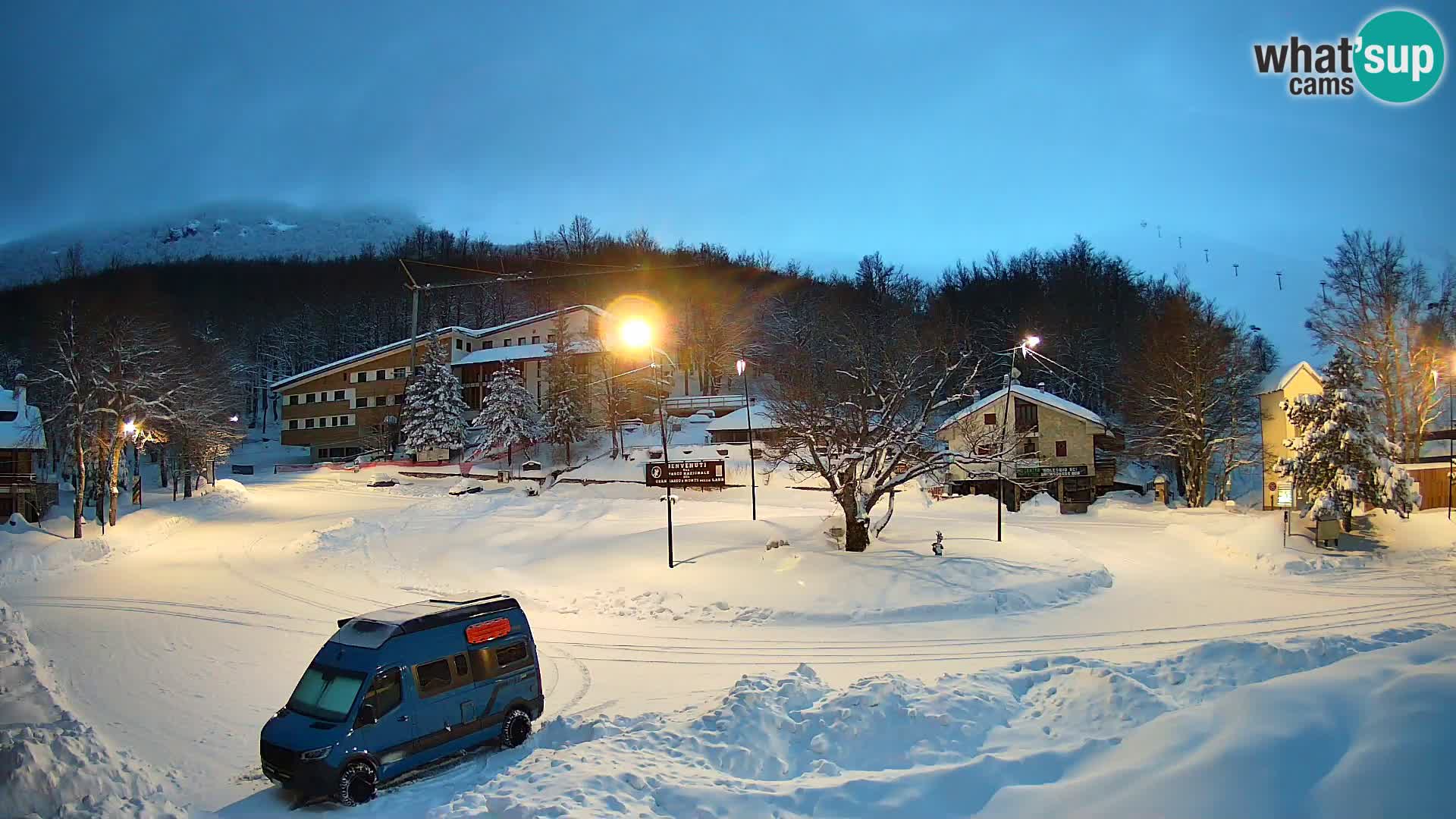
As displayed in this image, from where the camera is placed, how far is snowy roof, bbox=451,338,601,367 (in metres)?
66.2

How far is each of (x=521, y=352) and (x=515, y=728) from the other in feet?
200

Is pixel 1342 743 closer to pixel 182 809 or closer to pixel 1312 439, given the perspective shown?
pixel 182 809

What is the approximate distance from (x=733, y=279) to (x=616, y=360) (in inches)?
2067

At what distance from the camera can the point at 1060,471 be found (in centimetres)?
4912

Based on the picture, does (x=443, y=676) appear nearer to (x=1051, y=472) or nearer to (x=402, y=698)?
(x=402, y=698)

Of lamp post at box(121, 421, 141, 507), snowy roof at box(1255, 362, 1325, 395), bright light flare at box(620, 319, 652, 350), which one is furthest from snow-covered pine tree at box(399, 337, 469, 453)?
snowy roof at box(1255, 362, 1325, 395)

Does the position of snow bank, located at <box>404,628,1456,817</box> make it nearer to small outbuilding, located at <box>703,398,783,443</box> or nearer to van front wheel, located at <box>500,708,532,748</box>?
van front wheel, located at <box>500,708,532,748</box>

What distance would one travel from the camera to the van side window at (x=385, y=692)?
9.47 metres

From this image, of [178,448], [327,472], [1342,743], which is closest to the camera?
[1342,743]

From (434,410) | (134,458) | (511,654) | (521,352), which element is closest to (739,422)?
(521,352)

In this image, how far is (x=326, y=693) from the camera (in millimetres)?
9680

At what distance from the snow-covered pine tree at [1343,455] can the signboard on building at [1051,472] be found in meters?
17.1

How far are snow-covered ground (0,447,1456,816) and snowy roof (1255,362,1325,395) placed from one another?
867 centimetres

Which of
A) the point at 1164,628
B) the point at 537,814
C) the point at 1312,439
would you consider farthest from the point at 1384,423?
the point at 537,814
